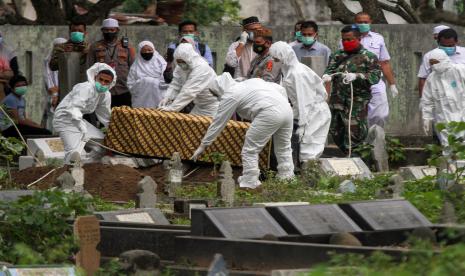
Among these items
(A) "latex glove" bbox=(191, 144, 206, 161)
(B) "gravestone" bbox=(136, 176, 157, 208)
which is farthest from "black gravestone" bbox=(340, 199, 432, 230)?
(A) "latex glove" bbox=(191, 144, 206, 161)

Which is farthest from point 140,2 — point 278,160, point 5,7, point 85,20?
point 278,160

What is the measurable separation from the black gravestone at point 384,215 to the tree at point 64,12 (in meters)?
15.9

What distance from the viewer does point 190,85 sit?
22922 millimetres

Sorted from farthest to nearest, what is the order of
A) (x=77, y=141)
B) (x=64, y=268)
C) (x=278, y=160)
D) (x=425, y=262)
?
(x=77, y=141) < (x=278, y=160) < (x=64, y=268) < (x=425, y=262)

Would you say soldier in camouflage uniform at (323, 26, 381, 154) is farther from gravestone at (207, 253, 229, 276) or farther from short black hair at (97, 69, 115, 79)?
gravestone at (207, 253, 229, 276)

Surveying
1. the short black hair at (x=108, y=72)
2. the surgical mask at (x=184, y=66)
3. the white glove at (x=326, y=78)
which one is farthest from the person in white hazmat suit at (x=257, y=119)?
the surgical mask at (x=184, y=66)

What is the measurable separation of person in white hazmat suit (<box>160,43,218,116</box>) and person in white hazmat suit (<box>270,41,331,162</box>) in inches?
44.7

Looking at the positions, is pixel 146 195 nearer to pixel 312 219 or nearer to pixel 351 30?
pixel 312 219

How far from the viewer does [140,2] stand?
120ft

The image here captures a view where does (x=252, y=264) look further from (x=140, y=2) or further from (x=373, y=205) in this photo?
(x=140, y=2)

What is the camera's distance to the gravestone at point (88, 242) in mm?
13062

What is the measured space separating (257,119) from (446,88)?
3885 millimetres

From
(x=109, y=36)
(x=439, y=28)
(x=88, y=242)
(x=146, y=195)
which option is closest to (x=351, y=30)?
(x=439, y=28)

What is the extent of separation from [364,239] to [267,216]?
701 mm
